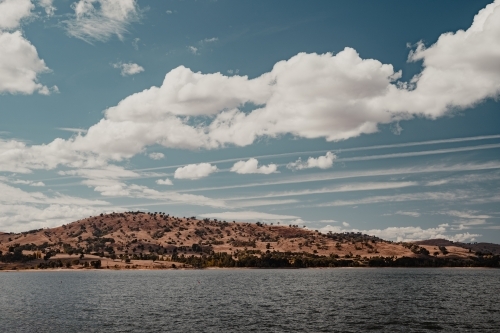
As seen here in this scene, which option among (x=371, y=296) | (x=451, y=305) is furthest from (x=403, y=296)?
(x=451, y=305)

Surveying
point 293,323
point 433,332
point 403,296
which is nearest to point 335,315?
point 293,323

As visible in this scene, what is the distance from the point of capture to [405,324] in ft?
321

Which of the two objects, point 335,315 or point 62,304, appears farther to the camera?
point 62,304

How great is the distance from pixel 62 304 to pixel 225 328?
6509 centimetres

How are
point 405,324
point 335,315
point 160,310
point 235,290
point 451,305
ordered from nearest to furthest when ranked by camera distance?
point 405,324 → point 335,315 → point 160,310 → point 451,305 → point 235,290

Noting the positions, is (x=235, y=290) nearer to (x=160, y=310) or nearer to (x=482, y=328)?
(x=160, y=310)

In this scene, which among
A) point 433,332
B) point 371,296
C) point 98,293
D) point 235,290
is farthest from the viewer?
point 235,290

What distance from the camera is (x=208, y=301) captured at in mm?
139750

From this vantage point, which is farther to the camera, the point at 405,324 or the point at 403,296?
the point at 403,296

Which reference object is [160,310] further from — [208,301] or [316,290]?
[316,290]

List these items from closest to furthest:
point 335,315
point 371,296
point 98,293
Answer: point 335,315, point 371,296, point 98,293

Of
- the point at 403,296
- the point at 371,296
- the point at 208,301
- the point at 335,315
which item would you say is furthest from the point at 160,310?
the point at 403,296

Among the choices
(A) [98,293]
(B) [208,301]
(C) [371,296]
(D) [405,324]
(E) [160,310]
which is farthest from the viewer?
(A) [98,293]

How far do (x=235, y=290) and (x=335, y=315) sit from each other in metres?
73.0
